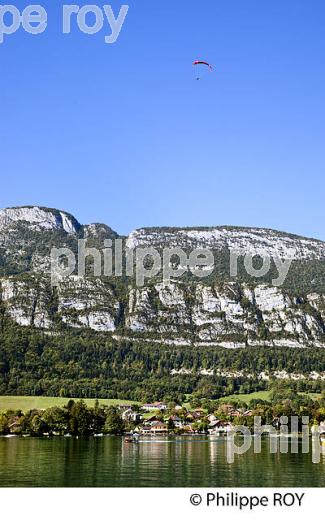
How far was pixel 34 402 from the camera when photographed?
154 meters

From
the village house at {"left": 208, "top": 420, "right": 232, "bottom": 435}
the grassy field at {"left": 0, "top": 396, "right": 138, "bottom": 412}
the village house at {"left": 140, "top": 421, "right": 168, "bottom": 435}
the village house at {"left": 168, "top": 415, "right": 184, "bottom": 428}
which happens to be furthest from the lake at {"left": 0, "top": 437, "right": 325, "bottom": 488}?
the grassy field at {"left": 0, "top": 396, "right": 138, "bottom": 412}

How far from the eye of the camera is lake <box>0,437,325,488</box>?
52688 mm

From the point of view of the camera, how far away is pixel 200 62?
66.3m

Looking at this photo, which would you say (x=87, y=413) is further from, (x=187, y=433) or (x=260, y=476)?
(x=260, y=476)

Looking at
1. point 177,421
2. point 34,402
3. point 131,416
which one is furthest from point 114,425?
point 34,402

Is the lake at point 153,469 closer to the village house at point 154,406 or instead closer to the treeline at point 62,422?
the treeline at point 62,422

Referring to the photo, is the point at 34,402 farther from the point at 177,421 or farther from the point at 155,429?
the point at 155,429

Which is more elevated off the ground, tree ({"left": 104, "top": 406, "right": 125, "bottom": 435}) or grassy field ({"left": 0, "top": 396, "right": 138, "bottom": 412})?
grassy field ({"left": 0, "top": 396, "right": 138, "bottom": 412})

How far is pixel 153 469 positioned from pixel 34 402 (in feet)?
317

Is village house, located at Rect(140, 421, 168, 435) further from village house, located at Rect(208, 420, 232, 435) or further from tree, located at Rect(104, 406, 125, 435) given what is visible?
village house, located at Rect(208, 420, 232, 435)

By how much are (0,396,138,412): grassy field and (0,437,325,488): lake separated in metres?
64.9
